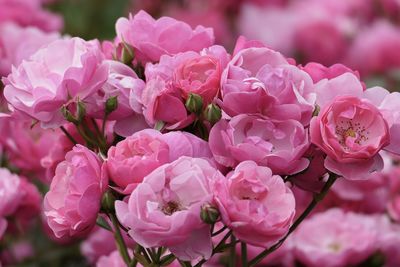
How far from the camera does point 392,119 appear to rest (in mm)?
710

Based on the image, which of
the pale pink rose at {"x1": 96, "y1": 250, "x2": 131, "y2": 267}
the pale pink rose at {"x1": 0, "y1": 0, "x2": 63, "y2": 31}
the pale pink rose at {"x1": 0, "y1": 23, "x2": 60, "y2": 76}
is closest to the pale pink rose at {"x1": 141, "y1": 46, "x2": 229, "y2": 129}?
the pale pink rose at {"x1": 96, "y1": 250, "x2": 131, "y2": 267}

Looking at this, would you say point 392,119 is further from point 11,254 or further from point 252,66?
point 11,254

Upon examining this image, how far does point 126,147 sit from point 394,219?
0.53m

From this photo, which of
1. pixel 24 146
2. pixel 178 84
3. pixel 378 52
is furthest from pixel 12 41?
pixel 378 52

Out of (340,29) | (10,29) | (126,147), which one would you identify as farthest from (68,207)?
(340,29)

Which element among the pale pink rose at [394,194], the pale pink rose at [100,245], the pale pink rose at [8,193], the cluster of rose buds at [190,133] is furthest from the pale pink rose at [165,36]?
the pale pink rose at [394,194]

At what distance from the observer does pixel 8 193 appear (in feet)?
2.96

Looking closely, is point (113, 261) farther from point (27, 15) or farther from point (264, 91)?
point (27, 15)

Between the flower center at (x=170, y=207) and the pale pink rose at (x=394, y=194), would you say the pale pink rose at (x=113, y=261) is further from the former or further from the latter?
the pale pink rose at (x=394, y=194)

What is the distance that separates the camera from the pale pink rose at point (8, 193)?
90cm

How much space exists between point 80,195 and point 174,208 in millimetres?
68

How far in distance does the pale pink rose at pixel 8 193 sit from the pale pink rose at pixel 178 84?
0.77ft

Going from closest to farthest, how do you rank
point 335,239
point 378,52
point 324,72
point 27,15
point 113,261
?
point 324,72 < point 113,261 < point 335,239 < point 27,15 < point 378,52

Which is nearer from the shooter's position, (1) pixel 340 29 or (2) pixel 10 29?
(2) pixel 10 29
